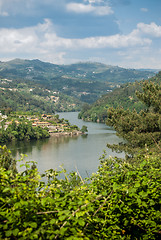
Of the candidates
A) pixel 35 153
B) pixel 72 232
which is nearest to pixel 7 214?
pixel 72 232

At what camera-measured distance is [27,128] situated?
1967 inches

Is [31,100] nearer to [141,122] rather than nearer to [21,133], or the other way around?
[21,133]

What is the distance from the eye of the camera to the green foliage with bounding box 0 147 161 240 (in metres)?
1.65

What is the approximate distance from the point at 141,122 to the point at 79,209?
36.7 feet

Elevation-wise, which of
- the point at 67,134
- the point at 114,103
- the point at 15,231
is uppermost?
the point at 114,103

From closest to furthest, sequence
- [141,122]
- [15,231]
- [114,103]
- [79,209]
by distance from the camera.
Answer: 1. [15,231]
2. [79,209]
3. [141,122]
4. [114,103]

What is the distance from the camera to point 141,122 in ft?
41.1

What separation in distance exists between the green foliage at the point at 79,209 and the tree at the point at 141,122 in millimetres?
9505

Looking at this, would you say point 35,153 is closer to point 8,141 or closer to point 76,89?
point 8,141

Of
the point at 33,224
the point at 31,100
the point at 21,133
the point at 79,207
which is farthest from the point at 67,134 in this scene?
the point at 31,100

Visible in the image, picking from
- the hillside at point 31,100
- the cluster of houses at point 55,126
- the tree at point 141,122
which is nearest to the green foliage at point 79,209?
the tree at point 141,122

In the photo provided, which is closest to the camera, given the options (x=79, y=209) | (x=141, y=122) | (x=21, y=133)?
(x=79, y=209)

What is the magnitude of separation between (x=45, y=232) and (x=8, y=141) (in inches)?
1844

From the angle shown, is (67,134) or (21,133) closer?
(21,133)
